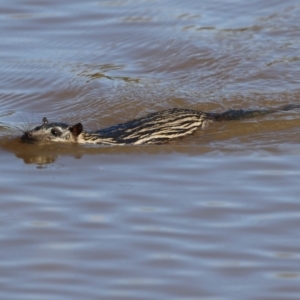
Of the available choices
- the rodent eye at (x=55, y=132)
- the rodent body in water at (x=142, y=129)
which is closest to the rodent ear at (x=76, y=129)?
the rodent body in water at (x=142, y=129)

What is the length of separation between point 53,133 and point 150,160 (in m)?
1.16

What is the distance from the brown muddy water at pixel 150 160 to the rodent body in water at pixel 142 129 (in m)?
0.13

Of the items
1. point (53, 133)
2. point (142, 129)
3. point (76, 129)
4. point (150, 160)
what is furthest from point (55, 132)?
point (150, 160)

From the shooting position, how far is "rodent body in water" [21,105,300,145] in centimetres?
930

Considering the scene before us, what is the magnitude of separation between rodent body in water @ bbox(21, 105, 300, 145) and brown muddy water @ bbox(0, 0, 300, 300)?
0.13 meters

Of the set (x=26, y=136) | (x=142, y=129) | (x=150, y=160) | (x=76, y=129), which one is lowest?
(x=150, y=160)

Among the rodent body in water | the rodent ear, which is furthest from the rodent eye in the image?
the rodent ear

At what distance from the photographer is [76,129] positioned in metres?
9.30

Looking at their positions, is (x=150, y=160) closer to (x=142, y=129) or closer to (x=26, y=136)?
(x=142, y=129)

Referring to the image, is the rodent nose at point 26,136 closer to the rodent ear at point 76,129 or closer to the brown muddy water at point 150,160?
the brown muddy water at point 150,160

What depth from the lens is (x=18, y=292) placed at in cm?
602

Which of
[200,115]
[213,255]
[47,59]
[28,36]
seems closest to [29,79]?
[47,59]

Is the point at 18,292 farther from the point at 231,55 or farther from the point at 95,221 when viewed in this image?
the point at 231,55

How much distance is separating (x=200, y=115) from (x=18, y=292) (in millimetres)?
4604
